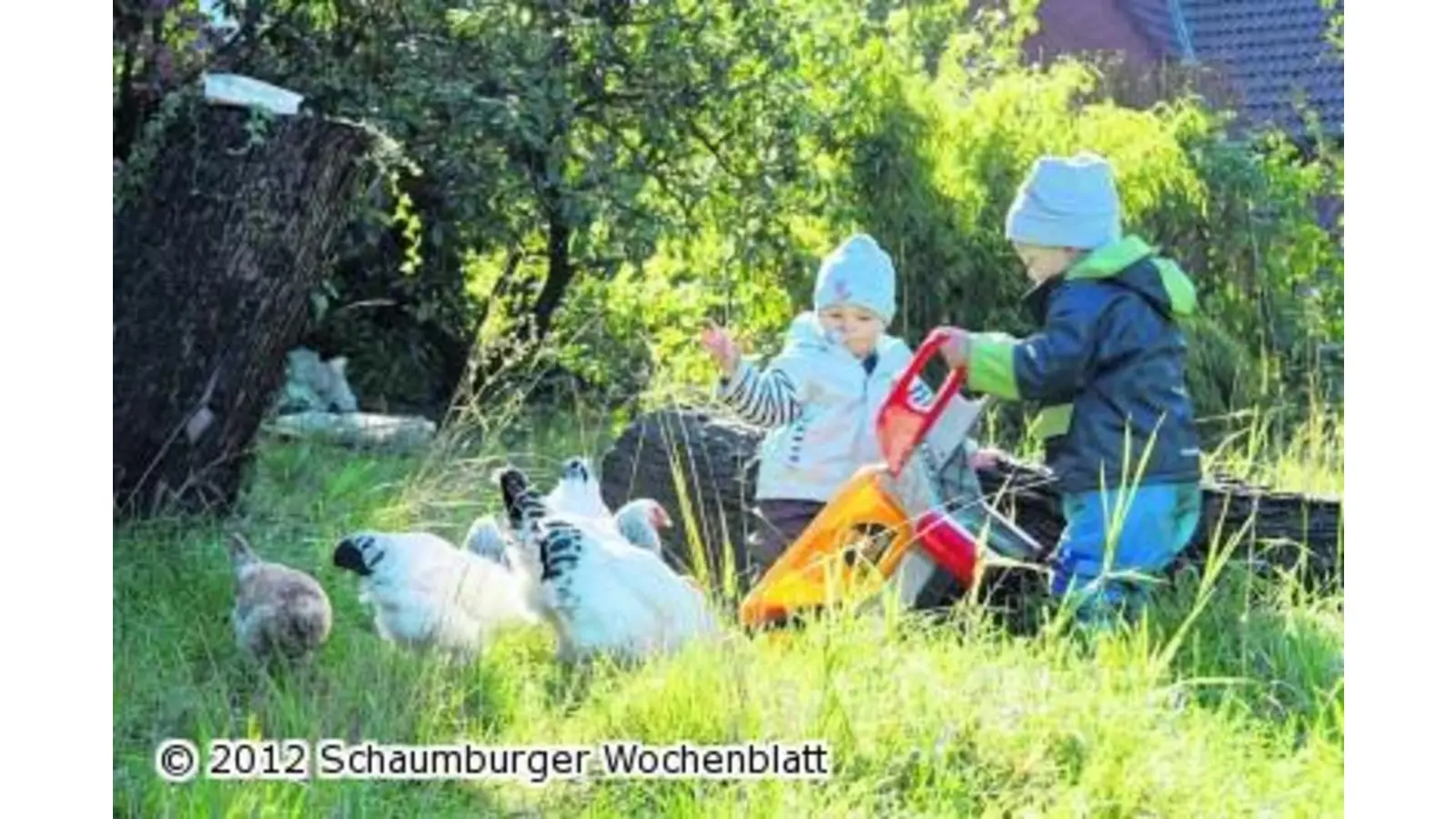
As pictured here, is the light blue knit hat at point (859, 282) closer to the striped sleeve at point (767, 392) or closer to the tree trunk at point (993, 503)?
the striped sleeve at point (767, 392)

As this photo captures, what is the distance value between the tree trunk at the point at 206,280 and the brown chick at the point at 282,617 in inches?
27.5

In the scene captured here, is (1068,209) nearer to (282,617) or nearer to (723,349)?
(723,349)

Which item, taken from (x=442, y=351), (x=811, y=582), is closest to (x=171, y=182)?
(x=442, y=351)

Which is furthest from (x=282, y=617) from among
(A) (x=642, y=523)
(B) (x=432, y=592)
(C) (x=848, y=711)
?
(C) (x=848, y=711)

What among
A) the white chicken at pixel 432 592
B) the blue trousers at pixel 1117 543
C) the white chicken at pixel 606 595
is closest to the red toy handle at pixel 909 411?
the blue trousers at pixel 1117 543

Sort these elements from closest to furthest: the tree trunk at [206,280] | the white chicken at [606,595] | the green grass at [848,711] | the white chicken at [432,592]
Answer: the green grass at [848,711], the white chicken at [606,595], the white chicken at [432,592], the tree trunk at [206,280]

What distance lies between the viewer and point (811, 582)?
4.66 m

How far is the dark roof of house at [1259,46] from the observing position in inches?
192

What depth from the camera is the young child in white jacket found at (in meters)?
4.85

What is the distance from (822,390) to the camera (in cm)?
487

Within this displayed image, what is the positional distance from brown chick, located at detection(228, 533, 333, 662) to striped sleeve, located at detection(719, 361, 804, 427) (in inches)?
36.2

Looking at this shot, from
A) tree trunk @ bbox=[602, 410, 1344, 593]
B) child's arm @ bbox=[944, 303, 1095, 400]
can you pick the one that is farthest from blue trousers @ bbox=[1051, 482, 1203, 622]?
child's arm @ bbox=[944, 303, 1095, 400]

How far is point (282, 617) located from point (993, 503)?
142cm

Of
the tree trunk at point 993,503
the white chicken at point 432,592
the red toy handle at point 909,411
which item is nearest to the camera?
the white chicken at point 432,592
